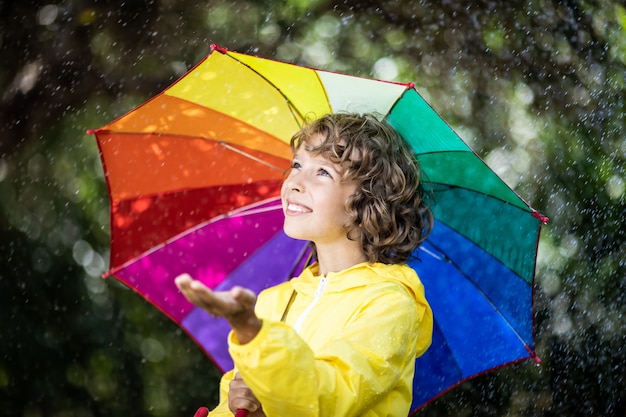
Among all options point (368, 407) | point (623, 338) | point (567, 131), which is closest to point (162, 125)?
point (368, 407)

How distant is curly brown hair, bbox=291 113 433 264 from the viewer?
198 centimetres

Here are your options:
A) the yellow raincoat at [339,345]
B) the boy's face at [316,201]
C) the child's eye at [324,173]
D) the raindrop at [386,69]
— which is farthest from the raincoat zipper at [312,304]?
the raindrop at [386,69]

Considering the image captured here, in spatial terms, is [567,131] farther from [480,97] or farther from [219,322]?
[219,322]

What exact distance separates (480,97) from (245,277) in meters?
2.73

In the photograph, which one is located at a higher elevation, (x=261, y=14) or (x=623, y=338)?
(x=261, y=14)

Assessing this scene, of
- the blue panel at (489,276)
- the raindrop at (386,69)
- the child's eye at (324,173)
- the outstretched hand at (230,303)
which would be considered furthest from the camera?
the raindrop at (386,69)

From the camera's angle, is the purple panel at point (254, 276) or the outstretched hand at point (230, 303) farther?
the purple panel at point (254, 276)

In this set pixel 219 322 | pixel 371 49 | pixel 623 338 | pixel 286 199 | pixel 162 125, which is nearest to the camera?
pixel 286 199

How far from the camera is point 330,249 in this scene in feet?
6.54

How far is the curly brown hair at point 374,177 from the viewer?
198 centimetres

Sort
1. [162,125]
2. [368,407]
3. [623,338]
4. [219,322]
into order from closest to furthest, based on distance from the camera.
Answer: [368,407] < [162,125] < [219,322] < [623,338]

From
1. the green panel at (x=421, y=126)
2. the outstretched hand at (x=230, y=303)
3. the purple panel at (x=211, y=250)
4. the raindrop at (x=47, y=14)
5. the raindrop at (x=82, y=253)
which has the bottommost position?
the raindrop at (x=82, y=253)

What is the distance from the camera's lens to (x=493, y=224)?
6.86 feet

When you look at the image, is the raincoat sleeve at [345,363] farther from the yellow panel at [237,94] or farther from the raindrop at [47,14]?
the raindrop at [47,14]
